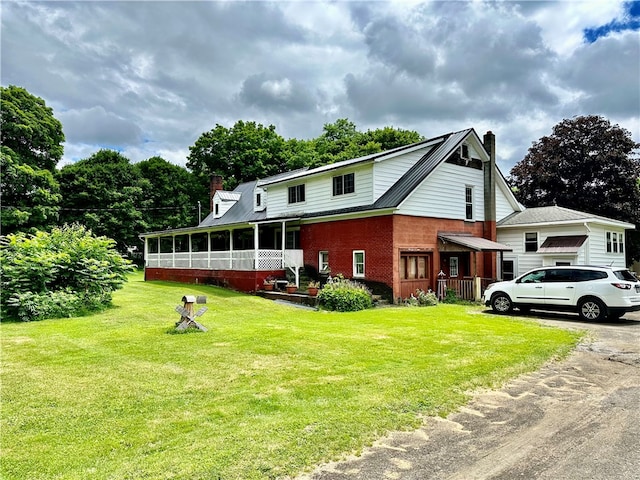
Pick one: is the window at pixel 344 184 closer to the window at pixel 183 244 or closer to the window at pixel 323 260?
the window at pixel 323 260

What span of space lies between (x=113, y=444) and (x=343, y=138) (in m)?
48.8

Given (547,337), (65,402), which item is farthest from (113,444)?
(547,337)

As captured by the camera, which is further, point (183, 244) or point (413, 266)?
point (183, 244)

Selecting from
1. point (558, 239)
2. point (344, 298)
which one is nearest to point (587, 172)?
point (558, 239)

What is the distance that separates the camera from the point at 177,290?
22031 millimetres

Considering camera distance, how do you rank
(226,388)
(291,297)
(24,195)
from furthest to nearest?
(24,195), (291,297), (226,388)

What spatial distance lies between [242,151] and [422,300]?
126 feet

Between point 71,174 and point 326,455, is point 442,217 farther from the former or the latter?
point 71,174

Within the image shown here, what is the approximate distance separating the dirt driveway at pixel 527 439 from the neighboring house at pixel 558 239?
52.6ft

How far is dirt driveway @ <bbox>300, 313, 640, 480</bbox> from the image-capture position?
152 inches

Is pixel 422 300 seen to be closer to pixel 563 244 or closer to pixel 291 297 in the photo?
pixel 291 297

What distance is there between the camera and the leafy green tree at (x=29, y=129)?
33281 mm

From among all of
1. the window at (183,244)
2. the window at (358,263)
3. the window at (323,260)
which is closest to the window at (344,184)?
the window at (323,260)

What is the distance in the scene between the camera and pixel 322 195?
22812 millimetres
